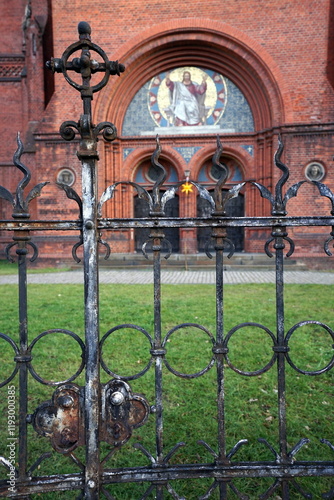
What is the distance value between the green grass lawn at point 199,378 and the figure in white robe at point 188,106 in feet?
33.7

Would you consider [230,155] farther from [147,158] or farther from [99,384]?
[99,384]

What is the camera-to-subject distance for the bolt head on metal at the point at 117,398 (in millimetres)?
1684

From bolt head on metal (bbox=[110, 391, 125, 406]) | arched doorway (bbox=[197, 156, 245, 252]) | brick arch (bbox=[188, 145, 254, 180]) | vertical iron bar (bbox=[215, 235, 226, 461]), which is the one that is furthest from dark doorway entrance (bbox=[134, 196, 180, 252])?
bolt head on metal (bbox=[110, 391, 125, 406])

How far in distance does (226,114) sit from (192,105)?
142 centimetres

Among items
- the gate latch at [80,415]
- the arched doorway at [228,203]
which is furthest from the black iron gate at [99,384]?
the arched doorway at [228,203]

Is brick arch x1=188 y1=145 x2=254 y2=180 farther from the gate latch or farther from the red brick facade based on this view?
the gate latch

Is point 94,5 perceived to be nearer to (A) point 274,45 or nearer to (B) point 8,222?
(A) point 274,45

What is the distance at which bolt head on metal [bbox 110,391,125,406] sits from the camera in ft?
5.52

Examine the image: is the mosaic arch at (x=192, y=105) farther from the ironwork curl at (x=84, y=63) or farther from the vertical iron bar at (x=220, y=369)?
the vertical iron bar at (x=220, y=369)

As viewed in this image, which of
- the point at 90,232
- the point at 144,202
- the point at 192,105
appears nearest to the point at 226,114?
the point at 192,105

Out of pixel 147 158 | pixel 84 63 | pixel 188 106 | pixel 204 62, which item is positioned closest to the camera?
pixel 84 63

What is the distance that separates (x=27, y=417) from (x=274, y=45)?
592 inches

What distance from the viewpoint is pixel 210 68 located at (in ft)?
49.0

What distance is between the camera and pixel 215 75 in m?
15.0
